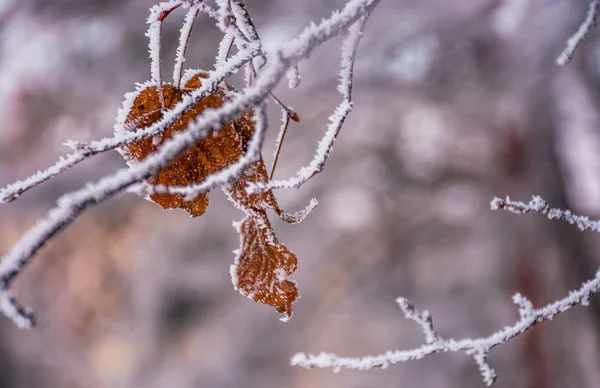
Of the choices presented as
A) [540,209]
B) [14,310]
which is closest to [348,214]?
[540,209]

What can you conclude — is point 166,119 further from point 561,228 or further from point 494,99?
point 494,99

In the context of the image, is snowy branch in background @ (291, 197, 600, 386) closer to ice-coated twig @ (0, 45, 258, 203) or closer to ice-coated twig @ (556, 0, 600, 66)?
ice-coated twig @ (556, 0, 600, 66)

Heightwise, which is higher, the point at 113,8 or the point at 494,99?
the point at 113,8

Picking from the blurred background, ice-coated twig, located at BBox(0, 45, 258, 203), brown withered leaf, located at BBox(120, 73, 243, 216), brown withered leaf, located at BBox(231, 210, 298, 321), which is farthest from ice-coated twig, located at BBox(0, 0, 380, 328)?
the blurred background

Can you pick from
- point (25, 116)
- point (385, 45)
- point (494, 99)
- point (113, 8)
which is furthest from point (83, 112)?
point (494, 99)

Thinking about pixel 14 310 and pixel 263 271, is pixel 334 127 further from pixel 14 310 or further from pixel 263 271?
pixel 14 310

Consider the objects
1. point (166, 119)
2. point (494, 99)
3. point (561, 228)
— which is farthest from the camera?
point (494, 99)

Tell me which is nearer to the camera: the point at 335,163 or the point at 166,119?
the point at 166,119
